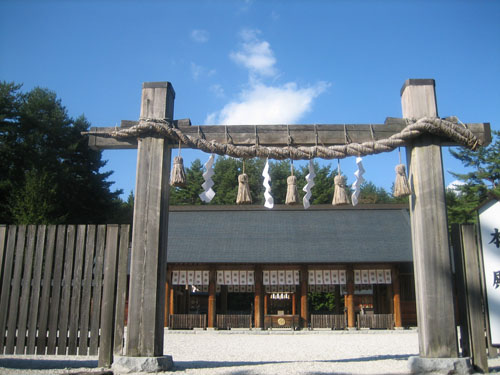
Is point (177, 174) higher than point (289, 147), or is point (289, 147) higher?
point (289, 147)

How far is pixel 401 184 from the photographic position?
5.34m

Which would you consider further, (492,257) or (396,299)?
(396,299)

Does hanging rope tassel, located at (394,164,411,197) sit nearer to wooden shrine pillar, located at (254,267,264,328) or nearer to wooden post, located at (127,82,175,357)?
wooden post, located at (127,82,175,357)

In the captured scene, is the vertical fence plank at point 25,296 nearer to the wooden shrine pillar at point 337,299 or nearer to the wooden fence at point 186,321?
the wooden fence at point 186,321

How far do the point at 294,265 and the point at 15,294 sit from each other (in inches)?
469

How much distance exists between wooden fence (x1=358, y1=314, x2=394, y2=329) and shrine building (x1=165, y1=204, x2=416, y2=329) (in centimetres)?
3

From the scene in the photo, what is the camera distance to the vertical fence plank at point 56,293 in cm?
522

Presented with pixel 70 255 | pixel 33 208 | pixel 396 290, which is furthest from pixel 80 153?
pixel 70 255

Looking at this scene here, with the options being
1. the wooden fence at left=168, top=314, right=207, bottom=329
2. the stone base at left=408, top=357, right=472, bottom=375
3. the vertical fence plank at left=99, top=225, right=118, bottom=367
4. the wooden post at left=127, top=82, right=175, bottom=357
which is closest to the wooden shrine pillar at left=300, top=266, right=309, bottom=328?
the wooden fence at left=168, top=314, right=207, bottom=329

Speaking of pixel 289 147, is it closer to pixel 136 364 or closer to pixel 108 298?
pixel 108 298

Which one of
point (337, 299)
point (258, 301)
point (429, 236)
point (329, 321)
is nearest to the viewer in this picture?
point (429, 236)

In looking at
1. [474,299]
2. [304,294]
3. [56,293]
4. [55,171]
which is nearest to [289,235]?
[304,294]

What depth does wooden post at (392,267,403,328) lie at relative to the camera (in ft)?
50.6

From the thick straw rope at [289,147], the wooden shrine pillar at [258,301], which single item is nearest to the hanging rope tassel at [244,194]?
the thick straw rope at [289,147]
